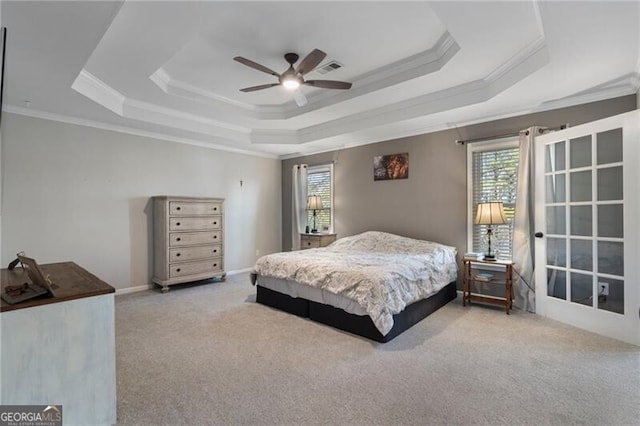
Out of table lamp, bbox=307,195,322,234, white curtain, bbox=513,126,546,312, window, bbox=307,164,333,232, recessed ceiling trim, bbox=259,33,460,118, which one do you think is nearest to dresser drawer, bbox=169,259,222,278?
table lamp, bbox=307,195,322,234

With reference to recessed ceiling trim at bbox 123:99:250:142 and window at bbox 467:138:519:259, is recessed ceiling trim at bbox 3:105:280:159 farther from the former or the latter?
window at bbox 467:138:519:259

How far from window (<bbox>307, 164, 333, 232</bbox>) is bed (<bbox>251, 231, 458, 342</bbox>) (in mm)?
1868

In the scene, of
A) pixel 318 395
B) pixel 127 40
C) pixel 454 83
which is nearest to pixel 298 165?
pixel 454 83

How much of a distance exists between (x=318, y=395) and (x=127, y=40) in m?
3.19

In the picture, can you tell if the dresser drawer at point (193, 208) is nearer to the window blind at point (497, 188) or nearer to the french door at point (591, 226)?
the window blind at point (497, 188)

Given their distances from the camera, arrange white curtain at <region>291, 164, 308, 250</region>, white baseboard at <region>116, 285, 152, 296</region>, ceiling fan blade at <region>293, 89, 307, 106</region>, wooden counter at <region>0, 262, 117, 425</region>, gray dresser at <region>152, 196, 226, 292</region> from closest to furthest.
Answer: wooden counter at <region>0, 262, 117, 425</region>
ceiling fan blade at <region>293, 89, 307, 106</region>
white baseboard at <region>116, 285, 152, 296</region>
gray dresser at <region>152, 196, 226, 292</region>
white curtain at <region>291, 164, 308, 250</region>

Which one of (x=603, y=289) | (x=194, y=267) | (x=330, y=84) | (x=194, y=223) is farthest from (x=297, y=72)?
(x=603, y=289)

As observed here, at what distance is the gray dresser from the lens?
4715 mm

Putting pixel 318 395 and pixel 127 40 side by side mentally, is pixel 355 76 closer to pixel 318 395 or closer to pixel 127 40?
pixel 127 40

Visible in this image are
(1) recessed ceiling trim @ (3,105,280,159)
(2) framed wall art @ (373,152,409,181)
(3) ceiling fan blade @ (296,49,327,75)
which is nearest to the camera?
(3) ceiling fan blade @ (296,49,327,75)

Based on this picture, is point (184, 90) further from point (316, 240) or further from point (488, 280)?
point (488, 280)

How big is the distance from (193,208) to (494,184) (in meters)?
4.47

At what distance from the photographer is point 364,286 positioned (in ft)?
9.55

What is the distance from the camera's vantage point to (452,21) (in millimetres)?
2367
